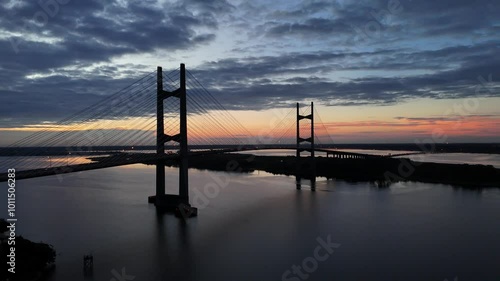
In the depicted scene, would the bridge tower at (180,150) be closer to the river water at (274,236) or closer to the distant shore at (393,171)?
the river water at (274,236)

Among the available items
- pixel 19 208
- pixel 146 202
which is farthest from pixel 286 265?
pixel 19 208

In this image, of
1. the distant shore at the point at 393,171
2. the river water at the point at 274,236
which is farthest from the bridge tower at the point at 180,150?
the distant shore at the point at 393,171

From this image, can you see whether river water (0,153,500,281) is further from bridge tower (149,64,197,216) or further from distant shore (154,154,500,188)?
distant shore (154,154,500,188)

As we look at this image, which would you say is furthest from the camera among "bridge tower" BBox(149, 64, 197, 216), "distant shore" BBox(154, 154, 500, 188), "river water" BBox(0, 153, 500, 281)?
"distant shore" BBox(154, 154, 500, 188)

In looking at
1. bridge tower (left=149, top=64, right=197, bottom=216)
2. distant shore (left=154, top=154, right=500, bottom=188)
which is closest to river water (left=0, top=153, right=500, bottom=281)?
bridge tower (left=149, top=64, right=197, bottom=216)

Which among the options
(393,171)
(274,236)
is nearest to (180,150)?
(274,236)

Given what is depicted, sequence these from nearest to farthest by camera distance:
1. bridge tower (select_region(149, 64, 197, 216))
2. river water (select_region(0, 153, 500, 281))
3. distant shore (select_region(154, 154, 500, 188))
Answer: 1. river water (select_region(0, 153, 500, 281))
2. bridge tower (select_region(149, 64, 197, 216))
3. distant shore (select_region(154, 154, 500, 188))

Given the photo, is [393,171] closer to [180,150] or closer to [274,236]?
[180,150]
